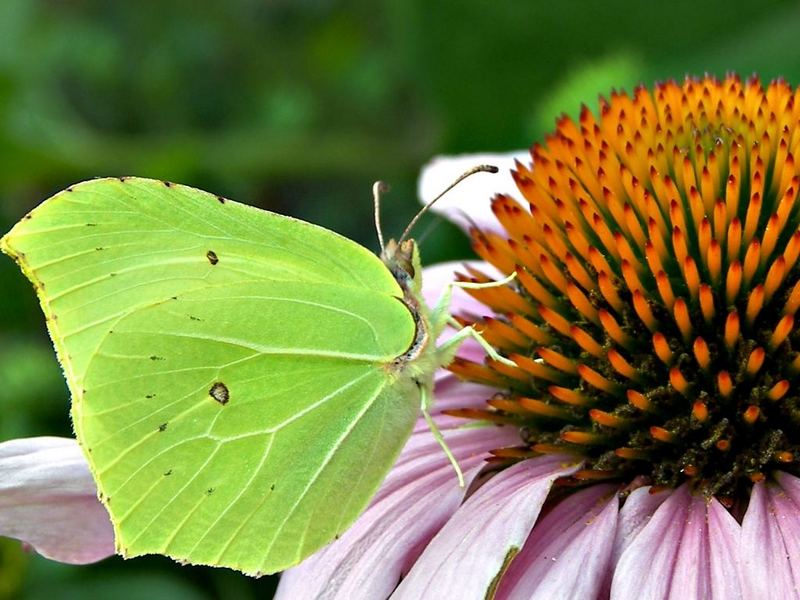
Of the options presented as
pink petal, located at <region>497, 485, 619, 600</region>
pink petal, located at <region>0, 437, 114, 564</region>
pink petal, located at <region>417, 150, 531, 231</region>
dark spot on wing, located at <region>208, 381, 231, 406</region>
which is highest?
pink petal, located at <region>417, 150, 531, 231</region>

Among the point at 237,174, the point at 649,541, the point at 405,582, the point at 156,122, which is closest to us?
the point at 649,541

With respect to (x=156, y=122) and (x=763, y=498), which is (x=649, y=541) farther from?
(x=156, y=122)

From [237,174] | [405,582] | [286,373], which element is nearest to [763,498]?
[405,582]

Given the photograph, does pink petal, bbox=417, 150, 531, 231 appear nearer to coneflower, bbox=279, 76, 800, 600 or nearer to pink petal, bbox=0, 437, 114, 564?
coneflower, bbox=279, 76, 800, 600

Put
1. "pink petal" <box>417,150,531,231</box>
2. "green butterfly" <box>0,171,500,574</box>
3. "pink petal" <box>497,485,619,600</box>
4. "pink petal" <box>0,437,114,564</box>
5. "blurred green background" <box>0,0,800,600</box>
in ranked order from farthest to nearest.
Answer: "blurred green background" <box>0,0,800,600</box> → "pink petal" <box>417,150,531,231</box> → "pink petal" <box>0,437,114,564</box> → "green butterfly" <box>0,171,500,574</box> → "pink petal" <box>497,485,619,600</box>

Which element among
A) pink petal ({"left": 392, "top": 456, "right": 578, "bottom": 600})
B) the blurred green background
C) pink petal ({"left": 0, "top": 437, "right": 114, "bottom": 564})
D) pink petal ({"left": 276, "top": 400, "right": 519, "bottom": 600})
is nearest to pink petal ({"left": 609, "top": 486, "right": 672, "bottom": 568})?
pink petal ({"left": 392, "top": 456, "right": 578, "bottom": 600})

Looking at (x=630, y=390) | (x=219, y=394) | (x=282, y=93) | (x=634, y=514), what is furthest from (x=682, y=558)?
(x=282, y=93)
